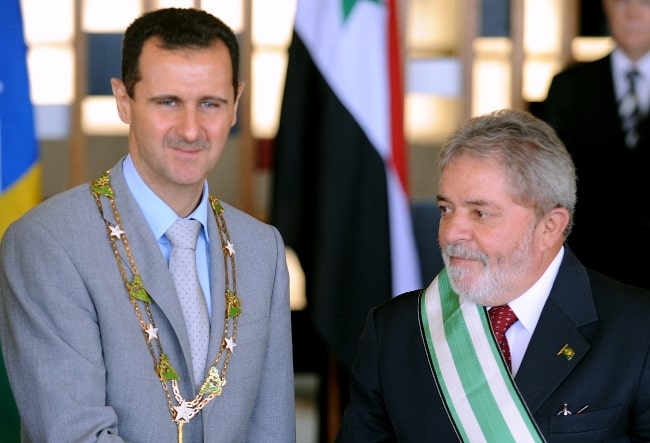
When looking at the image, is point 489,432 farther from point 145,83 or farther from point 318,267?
point 318,267

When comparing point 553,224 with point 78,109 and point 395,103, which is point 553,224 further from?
point 78,109

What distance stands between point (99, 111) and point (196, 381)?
278 cm

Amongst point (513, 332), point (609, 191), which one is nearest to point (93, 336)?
point (513, 332)

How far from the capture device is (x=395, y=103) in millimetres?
4105

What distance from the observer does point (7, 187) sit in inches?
148

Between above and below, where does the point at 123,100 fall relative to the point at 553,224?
above

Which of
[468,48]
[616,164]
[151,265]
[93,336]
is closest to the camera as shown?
[93,336]

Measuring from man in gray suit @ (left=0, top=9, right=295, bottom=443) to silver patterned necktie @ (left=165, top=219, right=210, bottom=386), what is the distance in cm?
2

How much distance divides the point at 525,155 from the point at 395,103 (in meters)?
1.60

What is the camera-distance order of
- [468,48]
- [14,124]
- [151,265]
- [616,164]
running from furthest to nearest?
[468,48] < [616,164] < [14,124] < [151,265]

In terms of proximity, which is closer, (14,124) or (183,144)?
(183,144)

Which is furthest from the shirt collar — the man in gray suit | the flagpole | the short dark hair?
the flagpole

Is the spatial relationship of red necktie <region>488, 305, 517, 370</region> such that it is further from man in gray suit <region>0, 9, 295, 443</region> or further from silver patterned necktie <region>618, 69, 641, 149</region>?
silver patterned necktie <region>618, 69, 641, 149</region>

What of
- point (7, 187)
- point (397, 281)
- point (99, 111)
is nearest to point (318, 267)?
point (397, 281)
